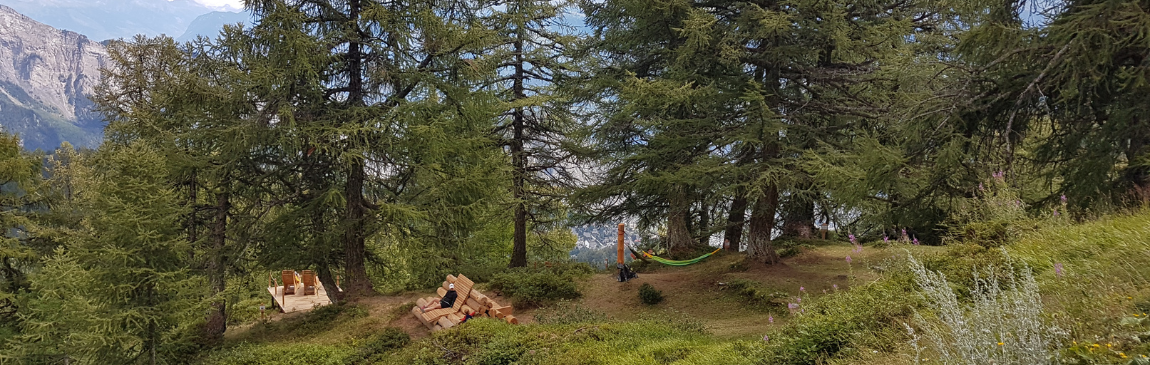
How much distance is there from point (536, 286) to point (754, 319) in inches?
204

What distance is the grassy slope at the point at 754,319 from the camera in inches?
142

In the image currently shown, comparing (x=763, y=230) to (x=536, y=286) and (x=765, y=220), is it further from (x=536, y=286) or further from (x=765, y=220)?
(x=536, y=286)

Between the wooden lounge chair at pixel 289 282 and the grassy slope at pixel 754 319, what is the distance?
4.89m

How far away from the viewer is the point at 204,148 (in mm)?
12008

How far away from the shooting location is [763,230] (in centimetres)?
1297

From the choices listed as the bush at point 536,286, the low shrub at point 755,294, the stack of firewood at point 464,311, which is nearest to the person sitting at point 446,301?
the stack of firewood at point 464,311

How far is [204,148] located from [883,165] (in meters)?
13.3

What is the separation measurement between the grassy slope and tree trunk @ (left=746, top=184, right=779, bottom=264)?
0.42m

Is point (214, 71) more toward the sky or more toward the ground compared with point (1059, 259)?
more toward the sky

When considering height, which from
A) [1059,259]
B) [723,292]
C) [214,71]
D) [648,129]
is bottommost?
[723,292]

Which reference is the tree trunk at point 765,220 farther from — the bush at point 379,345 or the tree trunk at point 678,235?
the bush at point 379,345

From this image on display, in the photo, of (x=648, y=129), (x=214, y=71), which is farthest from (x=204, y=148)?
(x=648, y=129)

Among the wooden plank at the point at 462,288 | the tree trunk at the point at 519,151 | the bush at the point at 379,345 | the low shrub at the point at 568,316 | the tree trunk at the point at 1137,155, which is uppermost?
the tree trunk at the point at 519,151

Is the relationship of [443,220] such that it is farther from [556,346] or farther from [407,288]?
[556,346]
